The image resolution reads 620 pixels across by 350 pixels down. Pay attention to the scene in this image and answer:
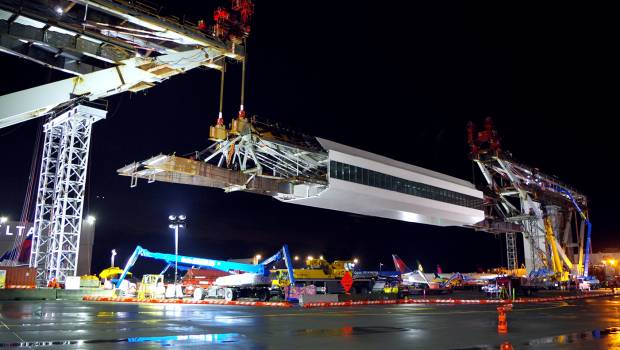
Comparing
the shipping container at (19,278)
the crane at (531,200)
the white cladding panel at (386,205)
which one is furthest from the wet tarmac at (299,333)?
the crane at (531,200)

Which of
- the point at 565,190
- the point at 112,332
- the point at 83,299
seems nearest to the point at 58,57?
the point at 112,332

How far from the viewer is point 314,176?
41.4 meters

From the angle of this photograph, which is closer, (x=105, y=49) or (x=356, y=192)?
(x=105, y=49)

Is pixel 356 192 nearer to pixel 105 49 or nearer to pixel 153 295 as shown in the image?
pixel 153 295

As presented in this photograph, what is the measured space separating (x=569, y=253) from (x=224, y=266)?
6068 cm

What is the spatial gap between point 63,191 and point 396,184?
30.7 metres

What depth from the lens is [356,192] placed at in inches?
1745

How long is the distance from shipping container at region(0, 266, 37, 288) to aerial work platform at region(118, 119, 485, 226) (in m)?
11.2

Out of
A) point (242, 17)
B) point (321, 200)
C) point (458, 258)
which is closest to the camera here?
point (242, 17)

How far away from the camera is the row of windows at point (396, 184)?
140ft

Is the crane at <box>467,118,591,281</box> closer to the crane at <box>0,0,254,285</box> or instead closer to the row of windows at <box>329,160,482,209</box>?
the row of windows at <box>329,160,482,209</box>

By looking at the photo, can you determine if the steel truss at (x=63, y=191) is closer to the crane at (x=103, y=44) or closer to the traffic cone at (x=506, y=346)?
the crane at (x=103, y=44)

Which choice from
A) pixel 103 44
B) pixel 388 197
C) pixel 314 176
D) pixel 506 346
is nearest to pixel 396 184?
pixel 388 197

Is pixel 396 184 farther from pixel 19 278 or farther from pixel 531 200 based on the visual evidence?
pixel 19 278
